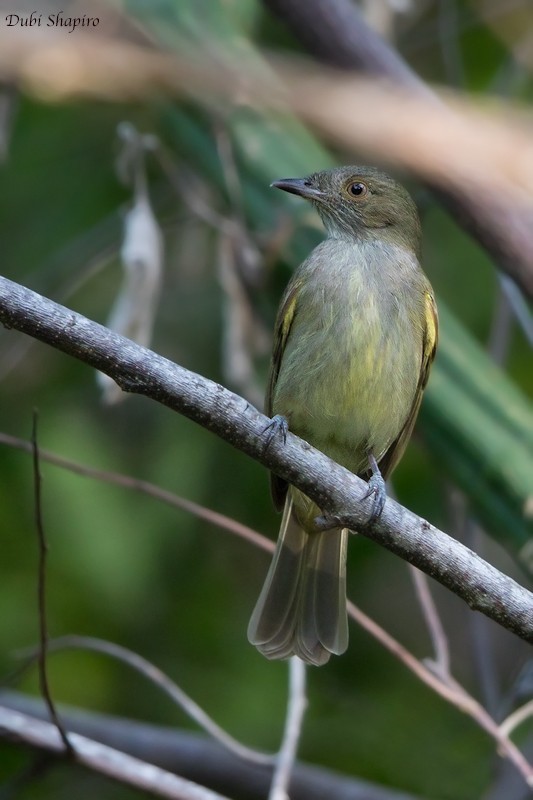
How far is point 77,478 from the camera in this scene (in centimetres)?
521

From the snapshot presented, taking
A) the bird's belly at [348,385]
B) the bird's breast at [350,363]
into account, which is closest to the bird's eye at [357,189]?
the bird's breast at [350,363]

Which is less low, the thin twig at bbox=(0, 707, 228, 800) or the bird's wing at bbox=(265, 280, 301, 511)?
the bird's wing at bbox=(265, 280, 301, 511)

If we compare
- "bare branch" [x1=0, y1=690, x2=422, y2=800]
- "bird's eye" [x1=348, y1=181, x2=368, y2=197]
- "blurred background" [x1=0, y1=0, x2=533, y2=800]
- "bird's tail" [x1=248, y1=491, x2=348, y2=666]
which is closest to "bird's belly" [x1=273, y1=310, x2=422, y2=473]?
"bird's tail" [x1=248, y1=491, x2=348, y2=666]

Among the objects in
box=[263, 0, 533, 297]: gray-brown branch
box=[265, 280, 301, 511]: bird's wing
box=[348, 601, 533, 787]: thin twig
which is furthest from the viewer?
box=[263, 0, 533, 297]: gray-brown branch

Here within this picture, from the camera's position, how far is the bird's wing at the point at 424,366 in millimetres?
4316

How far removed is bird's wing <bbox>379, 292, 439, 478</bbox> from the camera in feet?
14.2

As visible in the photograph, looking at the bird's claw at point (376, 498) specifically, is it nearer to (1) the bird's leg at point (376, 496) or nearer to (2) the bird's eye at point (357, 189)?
(1) the bird's leg at point (376, 496)

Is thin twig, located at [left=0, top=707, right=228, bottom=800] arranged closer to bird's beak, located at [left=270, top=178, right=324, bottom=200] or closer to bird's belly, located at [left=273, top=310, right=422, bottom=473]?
bird's belly, located at [left=273, top=310, right=422, bottom=473]

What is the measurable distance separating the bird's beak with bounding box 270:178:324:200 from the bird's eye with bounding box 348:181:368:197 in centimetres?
14

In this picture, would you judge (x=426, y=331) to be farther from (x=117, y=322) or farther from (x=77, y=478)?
(x=77, y=478)

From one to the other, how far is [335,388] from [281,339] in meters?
0.41

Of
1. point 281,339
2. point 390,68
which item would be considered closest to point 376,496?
point 281,339

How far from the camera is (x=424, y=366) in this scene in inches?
172

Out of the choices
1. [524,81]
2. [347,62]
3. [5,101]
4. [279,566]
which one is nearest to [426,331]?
[279,566]
